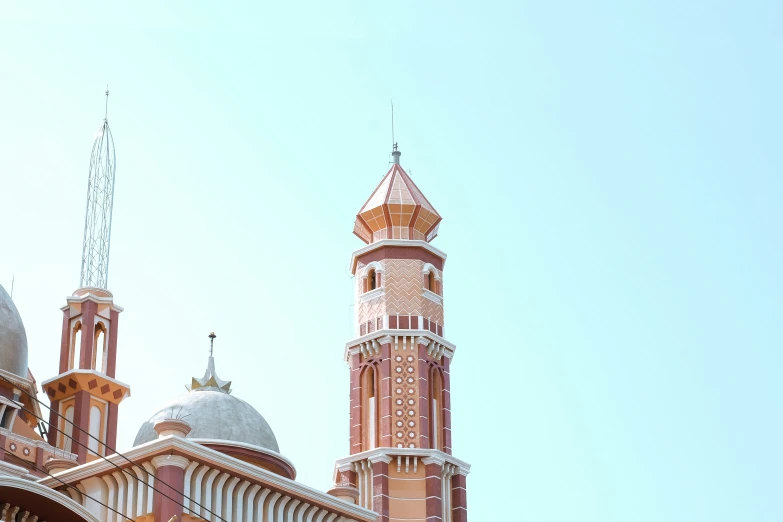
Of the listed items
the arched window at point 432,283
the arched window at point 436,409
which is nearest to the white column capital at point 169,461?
the arched window at point 436,409

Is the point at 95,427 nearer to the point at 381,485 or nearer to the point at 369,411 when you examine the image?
the point at 381,485

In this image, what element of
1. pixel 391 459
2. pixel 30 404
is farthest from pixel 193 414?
pixel 391 459

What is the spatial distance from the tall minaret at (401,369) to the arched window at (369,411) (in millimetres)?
25

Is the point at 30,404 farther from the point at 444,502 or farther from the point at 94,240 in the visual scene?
the point at 444,502

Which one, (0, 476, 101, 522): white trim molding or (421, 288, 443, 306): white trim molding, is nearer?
(0, 476, 101, 522): white trim molding

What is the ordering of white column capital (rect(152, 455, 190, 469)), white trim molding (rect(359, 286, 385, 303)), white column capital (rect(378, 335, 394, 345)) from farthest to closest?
white trim molding (rect(359, 286, 385, 303)) < white column capital (rect(378, 335, 394, 345)) < white column capital (rect(152, 455, 190, 469))

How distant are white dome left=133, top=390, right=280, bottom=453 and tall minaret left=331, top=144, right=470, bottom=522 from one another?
8360 mm

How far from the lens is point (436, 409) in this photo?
132 feet

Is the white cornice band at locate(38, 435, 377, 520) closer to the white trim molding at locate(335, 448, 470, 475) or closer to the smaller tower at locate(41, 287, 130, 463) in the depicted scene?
the smaller tower at locate(41, 287, 130, 463)

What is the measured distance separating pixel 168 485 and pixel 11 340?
6791 millimetres

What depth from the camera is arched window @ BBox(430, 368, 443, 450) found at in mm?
39594

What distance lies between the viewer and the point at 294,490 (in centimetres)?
2664

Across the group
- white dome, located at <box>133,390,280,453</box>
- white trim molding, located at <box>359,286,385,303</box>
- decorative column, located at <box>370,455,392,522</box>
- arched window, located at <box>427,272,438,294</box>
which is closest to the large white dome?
white dome, located at <box>133,390,280,453</box>

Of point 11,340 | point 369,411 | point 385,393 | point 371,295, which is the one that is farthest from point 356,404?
point 11,340
